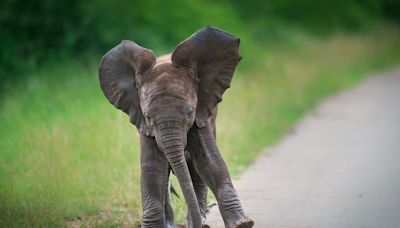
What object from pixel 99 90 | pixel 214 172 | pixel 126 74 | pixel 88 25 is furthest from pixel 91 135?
pixel 88 25

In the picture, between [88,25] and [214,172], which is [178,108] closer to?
[214,172]

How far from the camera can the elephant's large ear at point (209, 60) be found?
7082mm

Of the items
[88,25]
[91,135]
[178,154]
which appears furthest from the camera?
[88,25]

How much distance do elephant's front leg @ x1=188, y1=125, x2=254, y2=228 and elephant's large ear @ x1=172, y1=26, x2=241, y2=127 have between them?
150mm

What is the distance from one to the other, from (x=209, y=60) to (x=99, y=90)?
27.5ft

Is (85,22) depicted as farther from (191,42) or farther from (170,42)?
(191,42)

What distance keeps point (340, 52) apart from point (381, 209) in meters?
18.3

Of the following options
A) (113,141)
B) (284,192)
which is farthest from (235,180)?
(113,141)

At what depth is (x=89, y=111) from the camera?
44.0ft

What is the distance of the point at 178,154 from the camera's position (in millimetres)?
6652

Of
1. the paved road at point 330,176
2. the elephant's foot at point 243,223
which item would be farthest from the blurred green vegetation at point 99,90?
the elephant's foot at point 243,223

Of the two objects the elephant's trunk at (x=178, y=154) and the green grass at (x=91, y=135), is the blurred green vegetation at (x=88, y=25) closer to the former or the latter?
the green grass at (x=91, y=135)

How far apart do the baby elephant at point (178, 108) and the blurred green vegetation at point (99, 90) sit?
1151 mm

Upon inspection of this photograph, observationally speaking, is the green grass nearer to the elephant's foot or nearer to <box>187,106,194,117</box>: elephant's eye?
the elephant's foot
